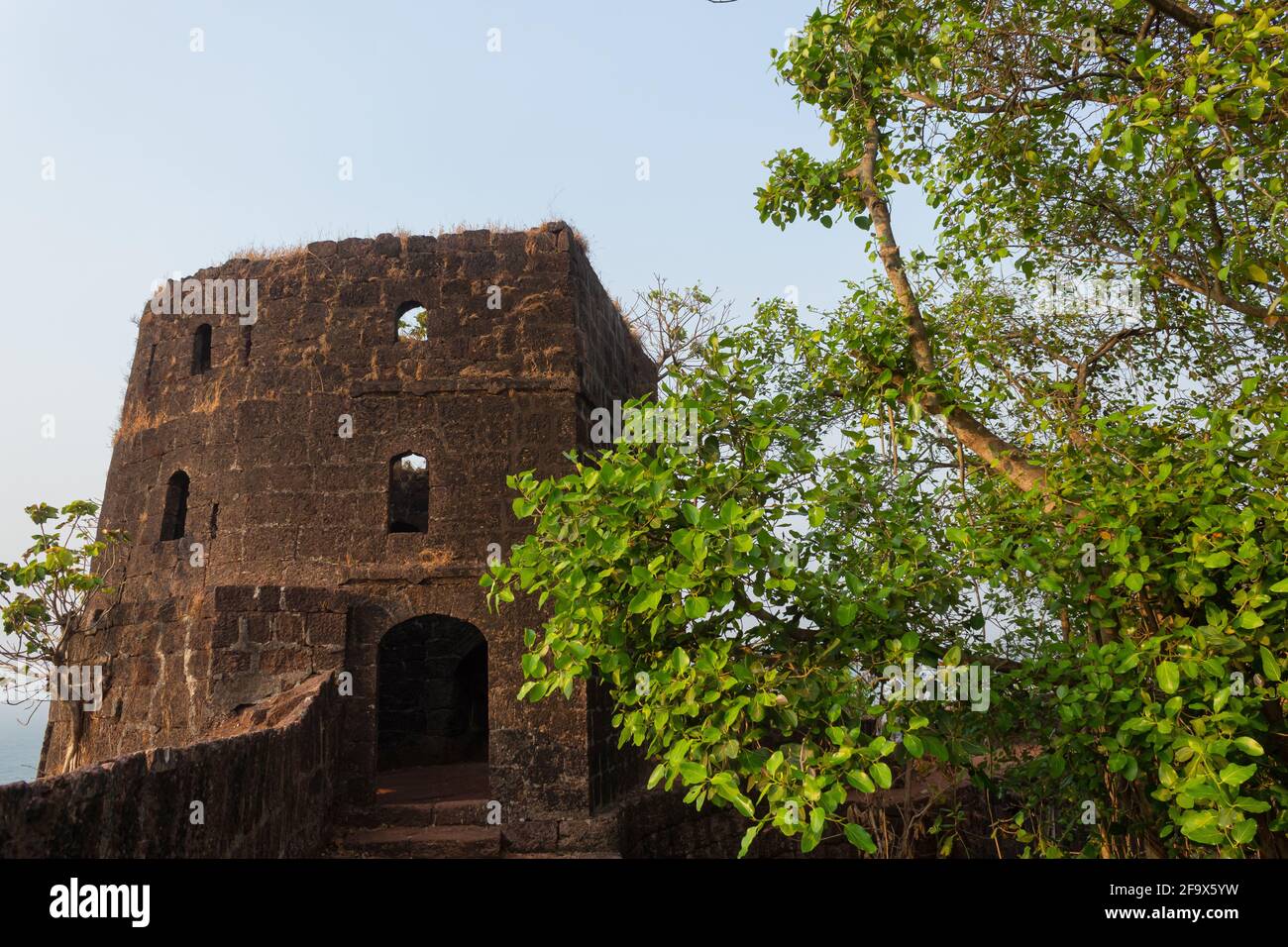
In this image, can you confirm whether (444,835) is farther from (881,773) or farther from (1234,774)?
(1234,774)

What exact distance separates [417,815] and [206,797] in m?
3.80

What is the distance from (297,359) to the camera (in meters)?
10.3

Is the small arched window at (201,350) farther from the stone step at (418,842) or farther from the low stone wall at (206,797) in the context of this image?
the stone step at (418,842)

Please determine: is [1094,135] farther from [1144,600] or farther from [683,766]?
[683,766]

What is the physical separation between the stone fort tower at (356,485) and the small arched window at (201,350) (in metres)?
0.06

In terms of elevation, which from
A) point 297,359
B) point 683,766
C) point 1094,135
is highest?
point 1094,135

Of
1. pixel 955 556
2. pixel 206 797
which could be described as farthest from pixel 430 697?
pixel 955 556

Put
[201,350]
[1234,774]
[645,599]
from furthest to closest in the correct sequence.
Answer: [201,350]
[645,599]
[1234,774]

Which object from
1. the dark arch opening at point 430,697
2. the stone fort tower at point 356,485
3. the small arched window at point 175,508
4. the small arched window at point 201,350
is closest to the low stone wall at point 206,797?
the stone fort tower at point 356,485

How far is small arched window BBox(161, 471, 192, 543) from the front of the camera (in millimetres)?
11031

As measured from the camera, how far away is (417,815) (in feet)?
29.9

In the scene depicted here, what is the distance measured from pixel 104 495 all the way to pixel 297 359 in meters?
3.90
